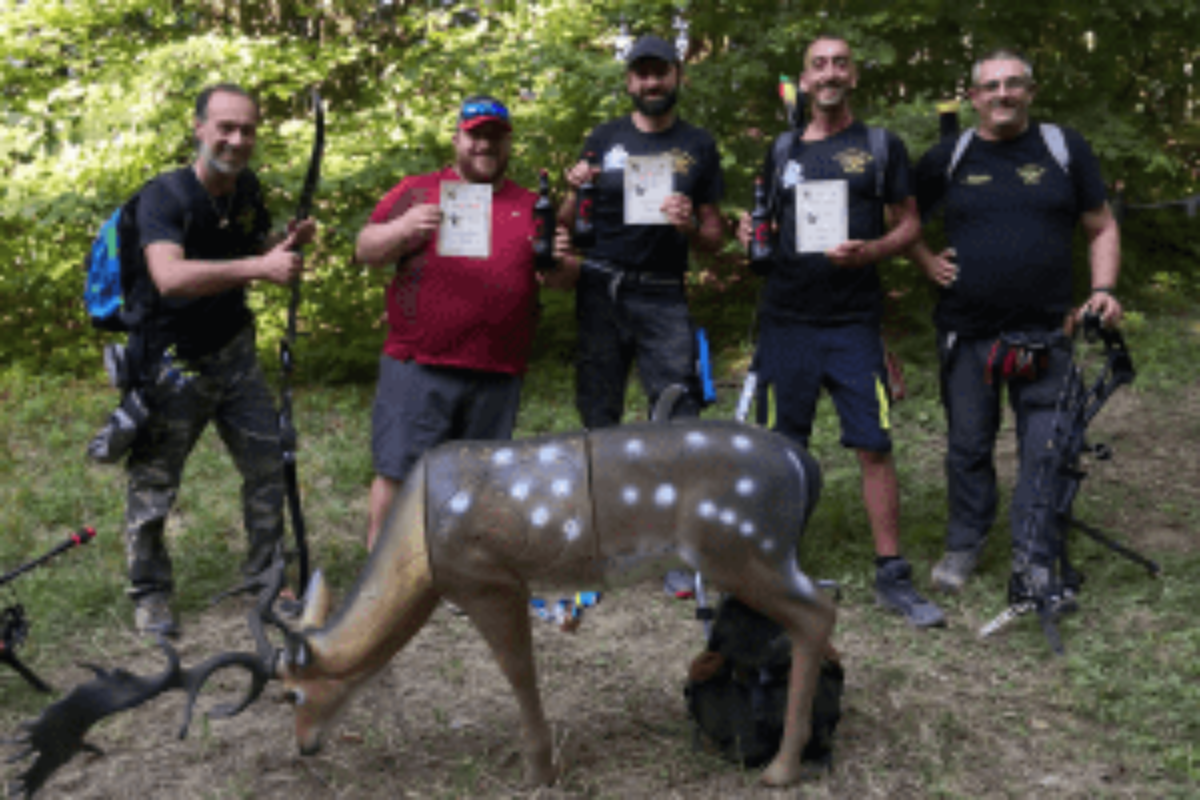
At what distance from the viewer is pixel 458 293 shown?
437 centimetres

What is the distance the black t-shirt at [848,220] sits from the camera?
4652 mm

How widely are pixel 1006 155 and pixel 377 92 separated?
205 inches

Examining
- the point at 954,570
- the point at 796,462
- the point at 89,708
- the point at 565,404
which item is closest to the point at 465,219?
the point at 796,462

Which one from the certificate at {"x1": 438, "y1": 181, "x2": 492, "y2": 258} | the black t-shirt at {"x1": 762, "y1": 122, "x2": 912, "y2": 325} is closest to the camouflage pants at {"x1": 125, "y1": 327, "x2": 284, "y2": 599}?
the certificate at {"x1": 438, "y1": 181, "x2": 492, "y2": 258}

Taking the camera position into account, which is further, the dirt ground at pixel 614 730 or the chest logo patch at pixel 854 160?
the chest logo patch at pixel 854 160

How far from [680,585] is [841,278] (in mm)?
1632

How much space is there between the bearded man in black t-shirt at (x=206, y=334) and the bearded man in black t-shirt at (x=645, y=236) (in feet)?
4.24

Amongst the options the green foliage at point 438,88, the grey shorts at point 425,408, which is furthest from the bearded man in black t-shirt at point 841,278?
Answer: the green foliage at point 438,88

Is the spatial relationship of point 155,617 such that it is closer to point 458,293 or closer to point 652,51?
point 458,293

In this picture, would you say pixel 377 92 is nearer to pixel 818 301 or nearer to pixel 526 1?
pixel 526 1

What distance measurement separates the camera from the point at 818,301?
4785 mm

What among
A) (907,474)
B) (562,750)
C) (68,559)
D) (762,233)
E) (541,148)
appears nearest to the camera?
(562,750)

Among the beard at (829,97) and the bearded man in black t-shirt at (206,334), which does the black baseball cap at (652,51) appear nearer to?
the beard at (829,97)

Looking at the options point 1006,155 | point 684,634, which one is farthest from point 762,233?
point 684,634
